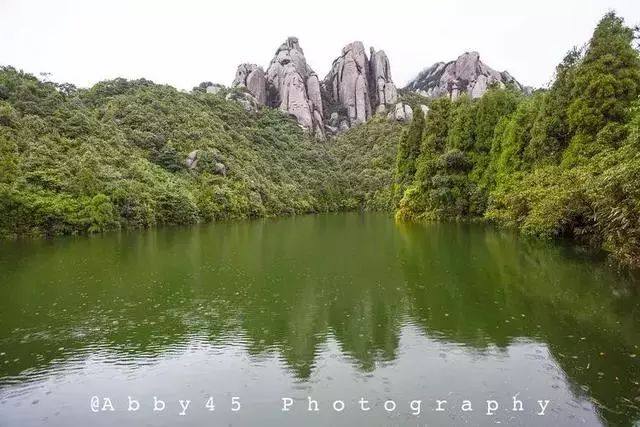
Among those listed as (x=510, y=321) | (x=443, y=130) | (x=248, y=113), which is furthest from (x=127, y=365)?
(x=248, y=113)

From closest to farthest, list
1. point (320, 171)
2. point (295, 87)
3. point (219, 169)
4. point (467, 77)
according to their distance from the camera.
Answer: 1. point (219, 169)
2. point (320, 171)
3. point (295, 87)
4. point (467, 77)

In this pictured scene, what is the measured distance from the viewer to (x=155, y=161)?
74000 millimetres

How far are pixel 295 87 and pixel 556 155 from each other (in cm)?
11265

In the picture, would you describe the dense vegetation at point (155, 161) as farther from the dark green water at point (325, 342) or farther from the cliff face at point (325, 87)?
the dark green water at point (325, 342)

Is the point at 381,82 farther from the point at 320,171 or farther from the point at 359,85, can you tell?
the point at 320,171

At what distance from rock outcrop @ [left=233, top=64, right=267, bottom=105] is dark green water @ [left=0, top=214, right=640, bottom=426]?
410 ft

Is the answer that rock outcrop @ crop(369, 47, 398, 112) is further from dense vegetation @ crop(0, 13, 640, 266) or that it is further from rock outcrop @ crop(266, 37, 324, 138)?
dense vegetation @ crop(0, 13, 640, 266)

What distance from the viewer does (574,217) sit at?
28.0 meters

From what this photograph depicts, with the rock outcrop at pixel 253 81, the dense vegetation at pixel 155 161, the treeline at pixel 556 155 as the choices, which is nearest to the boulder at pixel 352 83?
the dense vegetation at pixel 155 161

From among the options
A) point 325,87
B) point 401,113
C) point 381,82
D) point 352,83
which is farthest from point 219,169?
point 325,87

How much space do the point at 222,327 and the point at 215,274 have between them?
887 cm

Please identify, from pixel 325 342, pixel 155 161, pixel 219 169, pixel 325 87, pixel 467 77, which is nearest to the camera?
pixel 325 342

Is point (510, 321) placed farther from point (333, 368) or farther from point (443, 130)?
point (443, 130)

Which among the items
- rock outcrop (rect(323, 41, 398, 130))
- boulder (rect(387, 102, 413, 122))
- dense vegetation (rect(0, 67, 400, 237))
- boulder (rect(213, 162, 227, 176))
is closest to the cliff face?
rock outcrop (rect(323, 41, 398, 130))
